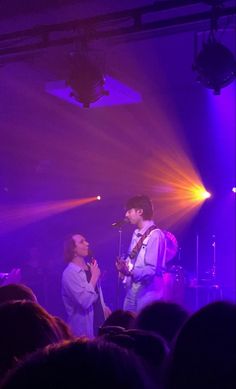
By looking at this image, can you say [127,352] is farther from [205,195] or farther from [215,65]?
[205,195]

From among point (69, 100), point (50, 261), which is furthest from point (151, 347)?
point (50, 261)

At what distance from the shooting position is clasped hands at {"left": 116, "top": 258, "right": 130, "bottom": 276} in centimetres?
563

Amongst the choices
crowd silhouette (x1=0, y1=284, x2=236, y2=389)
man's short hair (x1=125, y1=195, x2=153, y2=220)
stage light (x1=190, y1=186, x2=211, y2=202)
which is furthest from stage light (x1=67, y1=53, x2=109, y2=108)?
stage light (x1=190, y1=186, x2=211, y2=202)

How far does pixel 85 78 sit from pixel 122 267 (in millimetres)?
2080

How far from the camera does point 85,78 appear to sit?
5453mm

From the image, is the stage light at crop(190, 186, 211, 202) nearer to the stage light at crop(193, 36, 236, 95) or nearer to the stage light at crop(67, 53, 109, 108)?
the stage light at crop(67, 53, 109, 108)

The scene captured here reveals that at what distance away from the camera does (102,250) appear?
1219 cm

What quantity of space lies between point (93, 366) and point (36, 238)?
11132 millimetres

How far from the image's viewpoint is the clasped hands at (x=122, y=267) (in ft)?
18.5

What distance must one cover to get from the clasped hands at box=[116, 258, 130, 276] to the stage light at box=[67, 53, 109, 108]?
175 cm

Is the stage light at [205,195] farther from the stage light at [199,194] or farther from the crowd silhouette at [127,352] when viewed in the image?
the crowd silhouette at [127,352]

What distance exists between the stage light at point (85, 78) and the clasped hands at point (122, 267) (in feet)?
5.73

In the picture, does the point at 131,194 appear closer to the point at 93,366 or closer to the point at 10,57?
the point at 10,57

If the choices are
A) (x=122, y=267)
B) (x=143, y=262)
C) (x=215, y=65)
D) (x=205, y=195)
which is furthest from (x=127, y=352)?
(x=205, y=195)
